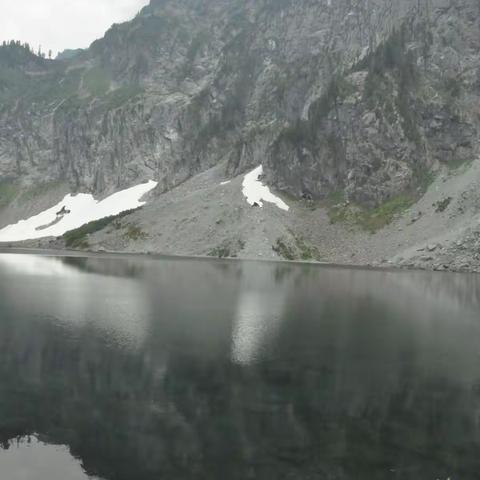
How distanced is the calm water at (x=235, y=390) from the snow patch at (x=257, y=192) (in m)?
110

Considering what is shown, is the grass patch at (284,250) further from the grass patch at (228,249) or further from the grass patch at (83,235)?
the grass patch at (83,235)

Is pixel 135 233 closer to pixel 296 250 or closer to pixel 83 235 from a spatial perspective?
pixel 83 235

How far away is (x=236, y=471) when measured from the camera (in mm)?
20500

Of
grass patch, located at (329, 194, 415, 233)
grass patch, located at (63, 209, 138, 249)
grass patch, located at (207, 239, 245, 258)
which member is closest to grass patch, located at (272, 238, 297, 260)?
grass patch, located at (207, 239, 245, 258)

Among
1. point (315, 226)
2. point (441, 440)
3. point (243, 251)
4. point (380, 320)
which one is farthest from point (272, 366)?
point (315, 226)

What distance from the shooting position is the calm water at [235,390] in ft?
70.5

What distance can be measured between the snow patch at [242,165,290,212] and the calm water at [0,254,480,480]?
110 meters

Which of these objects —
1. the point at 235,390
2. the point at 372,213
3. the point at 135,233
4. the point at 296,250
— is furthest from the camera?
the point at 135,233

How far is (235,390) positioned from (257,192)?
14865 centimetres

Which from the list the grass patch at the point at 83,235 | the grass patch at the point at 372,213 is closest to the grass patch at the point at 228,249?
the grass patch at the point at 372,213

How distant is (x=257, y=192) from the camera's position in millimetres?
176375

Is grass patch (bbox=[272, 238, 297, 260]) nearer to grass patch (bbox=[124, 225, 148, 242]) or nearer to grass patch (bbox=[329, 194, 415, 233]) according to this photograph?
grass patch (bbox=[329, 194, 415, 233])

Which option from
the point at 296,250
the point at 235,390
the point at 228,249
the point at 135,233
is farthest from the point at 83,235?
the point at 235,390

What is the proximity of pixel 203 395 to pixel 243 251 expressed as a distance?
116m
